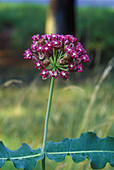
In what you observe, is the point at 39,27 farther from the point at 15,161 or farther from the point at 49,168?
the point at 15,161

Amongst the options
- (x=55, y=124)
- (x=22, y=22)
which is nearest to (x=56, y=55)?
(x=55, y=124)

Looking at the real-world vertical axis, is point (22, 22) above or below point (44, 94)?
above

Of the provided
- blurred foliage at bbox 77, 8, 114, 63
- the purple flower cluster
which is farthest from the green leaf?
blurred foliage at bbox 77, 8, 114, 63

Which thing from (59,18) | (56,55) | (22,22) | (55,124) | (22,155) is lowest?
(55,124)

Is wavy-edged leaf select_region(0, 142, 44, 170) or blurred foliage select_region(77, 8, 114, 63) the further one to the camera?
blurred foliage select_region(77, 8, 114, 63)

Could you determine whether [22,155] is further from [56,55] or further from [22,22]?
[22,22]

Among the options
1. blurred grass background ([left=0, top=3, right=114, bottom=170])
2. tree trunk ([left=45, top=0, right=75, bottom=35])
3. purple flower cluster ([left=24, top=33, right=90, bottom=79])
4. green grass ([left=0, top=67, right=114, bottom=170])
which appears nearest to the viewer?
purple flower cluster ([left=24, top=33, right=90, bottom=79])

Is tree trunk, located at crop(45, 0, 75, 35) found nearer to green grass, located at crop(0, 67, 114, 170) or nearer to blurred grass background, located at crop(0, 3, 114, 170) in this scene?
blurred grass background, located at crop(0, 3, 114, 170)

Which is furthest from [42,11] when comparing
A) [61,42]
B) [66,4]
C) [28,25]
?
[61,42]
